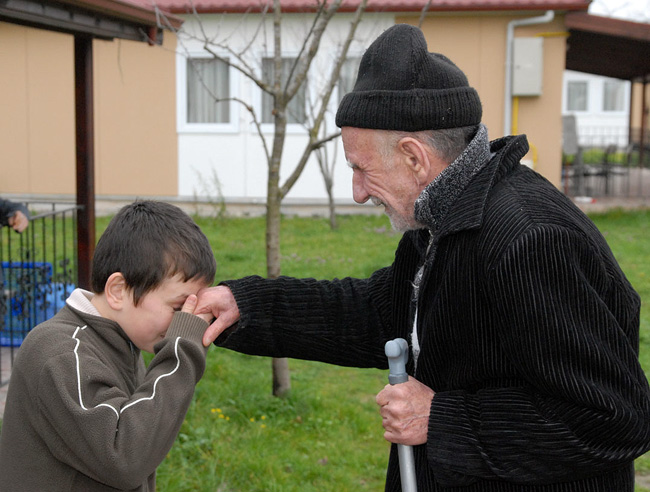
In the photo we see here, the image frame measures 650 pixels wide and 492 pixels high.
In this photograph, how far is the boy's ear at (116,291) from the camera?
2.12 metres

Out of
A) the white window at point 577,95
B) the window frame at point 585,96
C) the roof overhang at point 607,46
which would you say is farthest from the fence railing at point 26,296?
the white window at point 577,95

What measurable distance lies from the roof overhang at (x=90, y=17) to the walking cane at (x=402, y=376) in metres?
3.29

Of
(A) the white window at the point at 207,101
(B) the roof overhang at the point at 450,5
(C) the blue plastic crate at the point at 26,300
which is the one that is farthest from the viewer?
(A) the white window at the point at 207,101

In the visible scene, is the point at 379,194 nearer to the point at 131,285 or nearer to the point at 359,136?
the point at 359,136

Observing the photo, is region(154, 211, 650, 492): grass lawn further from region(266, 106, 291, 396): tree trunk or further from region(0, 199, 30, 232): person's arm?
region(0, 199, 30, 232): person's arm

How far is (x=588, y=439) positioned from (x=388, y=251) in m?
8.14

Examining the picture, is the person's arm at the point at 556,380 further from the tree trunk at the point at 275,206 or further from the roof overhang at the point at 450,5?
the roof overhang at the point at 450,5

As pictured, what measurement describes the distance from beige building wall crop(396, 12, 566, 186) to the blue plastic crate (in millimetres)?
8106

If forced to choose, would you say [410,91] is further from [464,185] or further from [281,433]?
[281,433]

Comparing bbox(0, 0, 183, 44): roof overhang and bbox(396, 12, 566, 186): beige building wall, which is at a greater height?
bbox(396, 12, 566, 186): beige building wall

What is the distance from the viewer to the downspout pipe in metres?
12.4

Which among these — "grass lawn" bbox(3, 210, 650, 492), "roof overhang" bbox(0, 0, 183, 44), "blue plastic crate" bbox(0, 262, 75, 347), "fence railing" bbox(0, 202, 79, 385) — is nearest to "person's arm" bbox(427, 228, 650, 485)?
"grass lawn" bbox(3, 210, 650, 492)

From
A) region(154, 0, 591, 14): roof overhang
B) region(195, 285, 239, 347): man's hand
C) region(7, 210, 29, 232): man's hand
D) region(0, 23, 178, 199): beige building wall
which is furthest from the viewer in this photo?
region(0, 23, 178, 199): beige building wall

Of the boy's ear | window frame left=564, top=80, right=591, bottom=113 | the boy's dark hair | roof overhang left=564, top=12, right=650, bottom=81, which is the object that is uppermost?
window frame left=564, top=80, right=591, bottom=113
